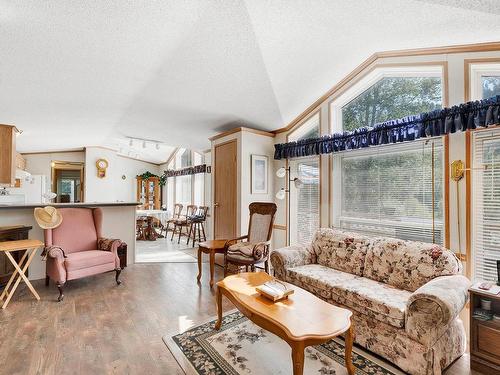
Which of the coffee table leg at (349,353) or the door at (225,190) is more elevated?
the door at (225,190)

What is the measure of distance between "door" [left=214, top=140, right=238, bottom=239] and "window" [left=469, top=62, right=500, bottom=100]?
299 centimetres

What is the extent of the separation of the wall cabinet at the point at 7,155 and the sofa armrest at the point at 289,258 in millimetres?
4124

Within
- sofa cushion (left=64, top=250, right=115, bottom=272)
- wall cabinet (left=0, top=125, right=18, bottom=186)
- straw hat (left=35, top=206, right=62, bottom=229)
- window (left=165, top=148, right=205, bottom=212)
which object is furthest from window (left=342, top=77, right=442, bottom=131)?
wall cabinet (left=0, top=125, right=18, bottom=186)

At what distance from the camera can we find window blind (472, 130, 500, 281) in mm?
2275

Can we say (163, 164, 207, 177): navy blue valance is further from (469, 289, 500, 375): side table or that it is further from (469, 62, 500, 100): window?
(469, 289, 500, 375): side table

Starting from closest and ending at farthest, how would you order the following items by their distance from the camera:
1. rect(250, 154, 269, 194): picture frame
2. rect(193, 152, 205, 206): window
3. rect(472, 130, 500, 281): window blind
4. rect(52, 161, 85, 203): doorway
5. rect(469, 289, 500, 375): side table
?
1. rect(469, 289, 500, 375): side table
2. rect(472, 130, 500, 281): window blind
3. rect(250, 154, 269, 194): picture frame
4. rect(193, 152, 205, 206): window
5. rect(52, 161, 85, 203): doorway

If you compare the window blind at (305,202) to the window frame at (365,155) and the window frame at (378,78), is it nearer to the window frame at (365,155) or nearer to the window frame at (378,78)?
the window frame at (365,155)

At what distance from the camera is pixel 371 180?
10.7 feet

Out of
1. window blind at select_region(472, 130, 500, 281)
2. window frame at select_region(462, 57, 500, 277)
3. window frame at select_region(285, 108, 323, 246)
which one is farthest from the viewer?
window frame at select_region(285, 108, 323, 246)

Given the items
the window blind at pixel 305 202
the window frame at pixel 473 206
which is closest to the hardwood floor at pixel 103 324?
the window frame at pixel 473 206

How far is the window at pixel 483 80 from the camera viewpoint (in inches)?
93.7

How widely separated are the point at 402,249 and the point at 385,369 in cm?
104

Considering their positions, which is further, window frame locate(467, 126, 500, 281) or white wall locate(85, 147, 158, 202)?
white wall locate(85, 147, 158, 202)

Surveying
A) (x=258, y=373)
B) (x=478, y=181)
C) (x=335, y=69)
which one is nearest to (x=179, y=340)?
(x=258, y=373)
